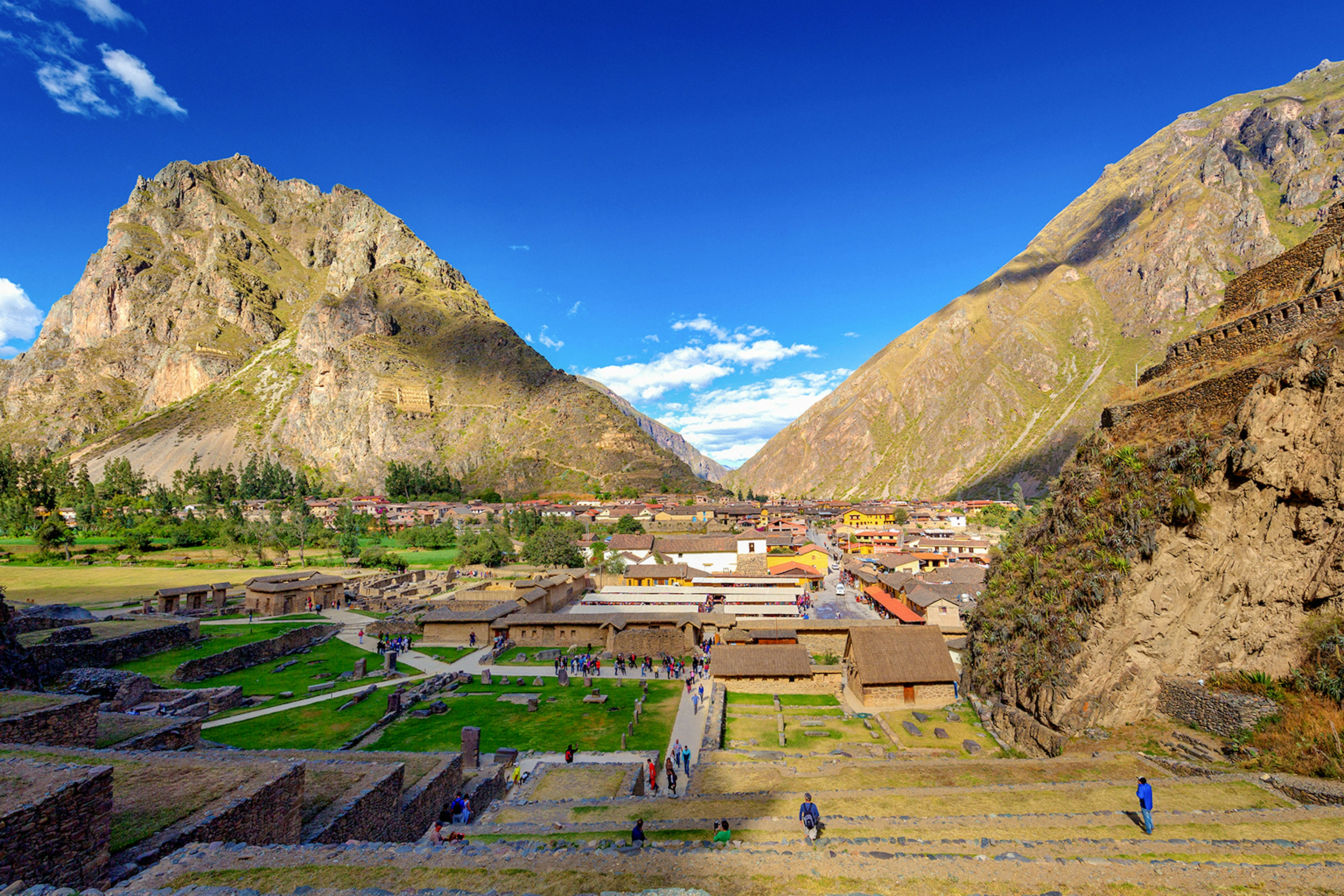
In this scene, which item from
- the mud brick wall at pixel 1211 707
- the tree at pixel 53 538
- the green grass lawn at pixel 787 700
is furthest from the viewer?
the tree at pixel 53 538

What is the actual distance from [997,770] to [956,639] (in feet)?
74.0

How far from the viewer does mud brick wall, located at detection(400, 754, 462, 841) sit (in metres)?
15.5


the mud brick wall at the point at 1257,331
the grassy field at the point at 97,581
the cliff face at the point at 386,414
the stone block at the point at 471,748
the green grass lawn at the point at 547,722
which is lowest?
the green grass lawn at the point at 547,722

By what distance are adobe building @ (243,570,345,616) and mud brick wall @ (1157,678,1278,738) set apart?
59.4m

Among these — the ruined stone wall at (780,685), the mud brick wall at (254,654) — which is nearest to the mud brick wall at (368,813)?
the ruined stone wall at (780,685)

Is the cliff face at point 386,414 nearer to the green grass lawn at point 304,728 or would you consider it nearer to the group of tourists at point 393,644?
the group of tourists at point 393,644

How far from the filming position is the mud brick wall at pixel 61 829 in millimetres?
8906

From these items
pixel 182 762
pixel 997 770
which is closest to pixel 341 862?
pixel 182 762

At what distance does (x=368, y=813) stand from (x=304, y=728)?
14.3 metres

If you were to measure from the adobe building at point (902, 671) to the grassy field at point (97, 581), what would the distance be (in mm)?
63237

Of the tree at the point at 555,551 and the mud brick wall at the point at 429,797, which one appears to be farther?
the tree at the point at 555,551

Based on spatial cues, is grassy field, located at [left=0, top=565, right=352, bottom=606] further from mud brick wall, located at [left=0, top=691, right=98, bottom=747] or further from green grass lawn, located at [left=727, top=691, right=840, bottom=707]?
green grass lawn, located at [left=727, top=691, right=840, bottom=707]

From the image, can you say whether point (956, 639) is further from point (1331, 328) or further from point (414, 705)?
point (414, 705)

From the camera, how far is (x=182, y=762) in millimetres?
13984
